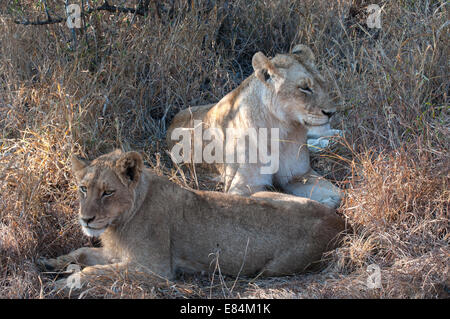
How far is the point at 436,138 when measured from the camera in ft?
16.7

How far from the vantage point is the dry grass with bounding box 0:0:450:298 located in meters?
4.30

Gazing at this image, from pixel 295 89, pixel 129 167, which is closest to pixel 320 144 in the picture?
pixel 295 89

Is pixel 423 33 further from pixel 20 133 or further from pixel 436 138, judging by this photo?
A: pixel 20 133

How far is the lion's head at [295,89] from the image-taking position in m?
5.12

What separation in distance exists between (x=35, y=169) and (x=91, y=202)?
1.35m

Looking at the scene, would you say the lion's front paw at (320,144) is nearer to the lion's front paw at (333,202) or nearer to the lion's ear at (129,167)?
the lion's front paw at (333,202)

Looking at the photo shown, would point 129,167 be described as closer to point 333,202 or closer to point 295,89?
point 295,89

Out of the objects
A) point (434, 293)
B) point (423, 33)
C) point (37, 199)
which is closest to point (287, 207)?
point (434, 293)

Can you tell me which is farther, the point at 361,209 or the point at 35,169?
the point at 35,169

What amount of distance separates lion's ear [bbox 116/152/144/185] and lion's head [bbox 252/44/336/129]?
4.61ft

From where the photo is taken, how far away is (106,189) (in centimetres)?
418

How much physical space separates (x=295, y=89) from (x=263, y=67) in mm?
308

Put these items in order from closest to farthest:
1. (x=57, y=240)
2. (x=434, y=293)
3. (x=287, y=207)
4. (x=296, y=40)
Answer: (x=434, y=293), (x=287, y=207), (x=57, y=240), (x=296, y=40)

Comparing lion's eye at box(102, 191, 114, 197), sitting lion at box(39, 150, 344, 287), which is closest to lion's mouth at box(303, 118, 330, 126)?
sitting lion at box(39, 150, 344, 287)
